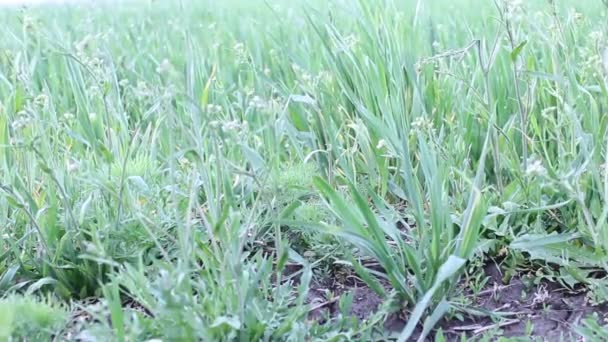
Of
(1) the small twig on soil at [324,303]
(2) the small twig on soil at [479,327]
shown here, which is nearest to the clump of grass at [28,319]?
(1) the small twig on soil at [324,303]

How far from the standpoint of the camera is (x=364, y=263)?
166 centimetres

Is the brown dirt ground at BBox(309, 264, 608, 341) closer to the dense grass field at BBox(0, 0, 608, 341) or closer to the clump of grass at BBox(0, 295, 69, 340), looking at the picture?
the dense grass field at BBox(0, 0, 608, 341)

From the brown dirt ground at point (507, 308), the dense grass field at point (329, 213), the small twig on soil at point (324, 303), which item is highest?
the dense grass field at point (329, 213)

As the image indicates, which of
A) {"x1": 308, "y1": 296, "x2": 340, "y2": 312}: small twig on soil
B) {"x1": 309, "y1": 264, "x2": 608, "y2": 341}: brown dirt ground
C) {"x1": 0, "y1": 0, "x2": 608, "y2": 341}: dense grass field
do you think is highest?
{"x1": 0, "y1": 0, "x2": 608, "y2": 341}: dense grass field

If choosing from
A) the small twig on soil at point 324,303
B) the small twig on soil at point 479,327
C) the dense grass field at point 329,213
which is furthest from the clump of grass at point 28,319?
the small twig on soil at point 479,327

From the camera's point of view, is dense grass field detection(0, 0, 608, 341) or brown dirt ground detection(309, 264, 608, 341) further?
brown dirt ground detection(309, 264, 608, 341)

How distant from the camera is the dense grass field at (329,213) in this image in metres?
1.32

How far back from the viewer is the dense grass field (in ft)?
4.32

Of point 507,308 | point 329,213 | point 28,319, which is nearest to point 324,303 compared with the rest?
point 329,213

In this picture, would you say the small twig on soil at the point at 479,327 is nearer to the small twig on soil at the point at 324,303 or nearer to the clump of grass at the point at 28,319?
the small twig on soil at the point at 324,303

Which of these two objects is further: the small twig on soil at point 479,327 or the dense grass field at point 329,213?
the small twig on soil at point 479,327

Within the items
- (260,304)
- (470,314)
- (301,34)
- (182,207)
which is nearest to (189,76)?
(182,207)

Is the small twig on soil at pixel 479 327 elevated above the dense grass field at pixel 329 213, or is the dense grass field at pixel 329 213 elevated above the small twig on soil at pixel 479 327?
the dense grass field at pixel 329 213

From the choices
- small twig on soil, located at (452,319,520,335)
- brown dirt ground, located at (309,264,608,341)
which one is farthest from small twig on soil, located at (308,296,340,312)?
small twig on soil, located at (452,319,520,335)
